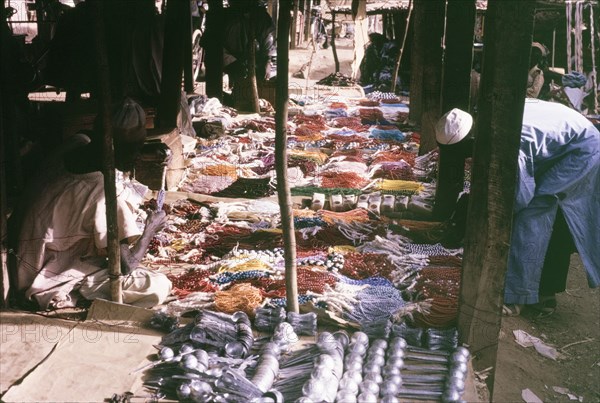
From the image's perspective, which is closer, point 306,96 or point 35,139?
point 35,139

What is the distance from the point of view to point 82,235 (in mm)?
4309

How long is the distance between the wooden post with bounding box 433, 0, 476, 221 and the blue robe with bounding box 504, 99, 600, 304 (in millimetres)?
1258

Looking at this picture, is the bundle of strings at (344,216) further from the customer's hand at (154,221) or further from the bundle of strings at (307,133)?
the bundle of strings at (307,133)

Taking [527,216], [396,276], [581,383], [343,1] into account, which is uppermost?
[343,1]

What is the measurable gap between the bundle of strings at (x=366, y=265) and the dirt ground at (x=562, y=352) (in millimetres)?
1026

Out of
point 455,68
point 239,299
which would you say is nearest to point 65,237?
point 239,299

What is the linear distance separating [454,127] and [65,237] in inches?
128

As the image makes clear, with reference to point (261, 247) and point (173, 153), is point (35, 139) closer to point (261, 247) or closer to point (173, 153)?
point (173, 153)

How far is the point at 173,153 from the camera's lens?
751cm

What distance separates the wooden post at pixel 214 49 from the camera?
1162 centimetres

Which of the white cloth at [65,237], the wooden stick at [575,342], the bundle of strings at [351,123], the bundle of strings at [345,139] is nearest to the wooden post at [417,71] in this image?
the bundle of strings at [351,123]

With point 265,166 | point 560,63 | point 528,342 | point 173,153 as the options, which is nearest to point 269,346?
point 528,342

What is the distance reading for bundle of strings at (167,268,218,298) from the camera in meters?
4.85

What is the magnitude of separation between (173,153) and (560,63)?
12.8 m
